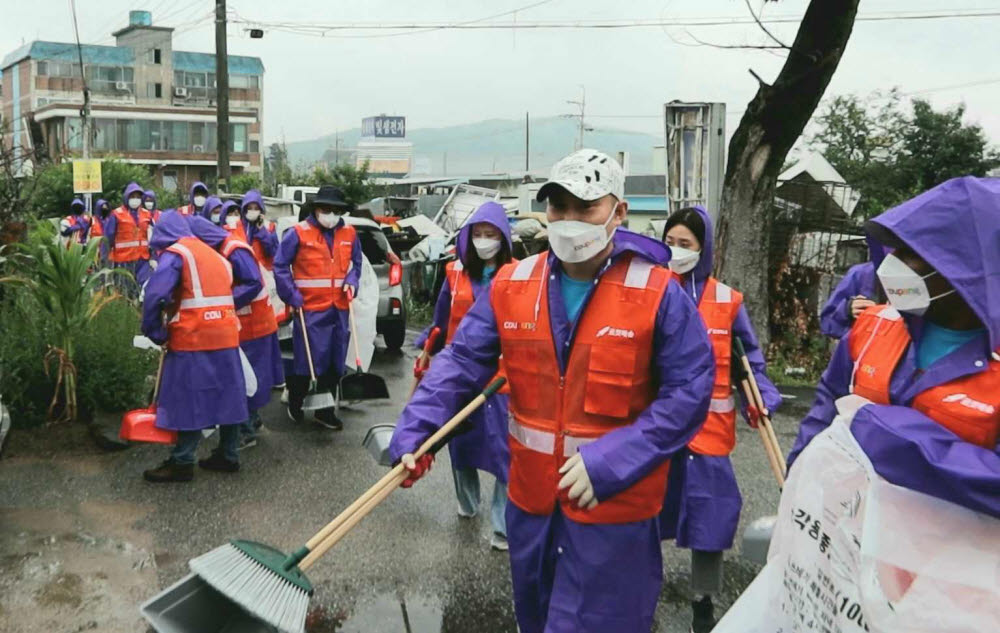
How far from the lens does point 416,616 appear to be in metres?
4.56

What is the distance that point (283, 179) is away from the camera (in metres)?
57.6

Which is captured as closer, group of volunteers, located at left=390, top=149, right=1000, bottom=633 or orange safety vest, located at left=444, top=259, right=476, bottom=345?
group of volunteers, located at left=390, top=149, right=1000, bottom=633

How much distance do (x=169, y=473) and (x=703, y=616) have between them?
3.78 metres

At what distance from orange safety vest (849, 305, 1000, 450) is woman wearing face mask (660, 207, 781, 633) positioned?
56.1 inches

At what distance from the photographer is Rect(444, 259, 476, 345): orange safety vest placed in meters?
5.67

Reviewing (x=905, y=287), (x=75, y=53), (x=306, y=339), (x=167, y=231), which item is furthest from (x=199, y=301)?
(x=75, y=53)

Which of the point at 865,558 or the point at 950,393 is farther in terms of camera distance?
the point at 950,393

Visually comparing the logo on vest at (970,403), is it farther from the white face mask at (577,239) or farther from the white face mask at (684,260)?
the white face mask at (684,260)

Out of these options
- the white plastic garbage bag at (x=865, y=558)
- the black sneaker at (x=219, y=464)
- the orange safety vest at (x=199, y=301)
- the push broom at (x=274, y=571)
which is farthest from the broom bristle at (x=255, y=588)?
the black sneaker at (x=219, y=464)

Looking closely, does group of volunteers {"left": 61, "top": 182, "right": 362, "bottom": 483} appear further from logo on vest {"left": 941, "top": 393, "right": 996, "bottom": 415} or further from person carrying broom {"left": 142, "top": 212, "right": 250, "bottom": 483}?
logo on vest {"left": 941, "top": 393, "right": 996, "bottom": 415}

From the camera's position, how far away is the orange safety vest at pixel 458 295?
5.67 m

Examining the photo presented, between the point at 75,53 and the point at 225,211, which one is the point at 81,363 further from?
the point at 75,53

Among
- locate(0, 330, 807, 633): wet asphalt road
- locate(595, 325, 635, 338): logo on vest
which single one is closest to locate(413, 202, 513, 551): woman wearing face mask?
locate(0, 330, 807, 633): wet asphalt road

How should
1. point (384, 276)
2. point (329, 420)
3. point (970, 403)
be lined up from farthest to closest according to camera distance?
point (384, 276) < point (329, 420) < point (970, 403)
